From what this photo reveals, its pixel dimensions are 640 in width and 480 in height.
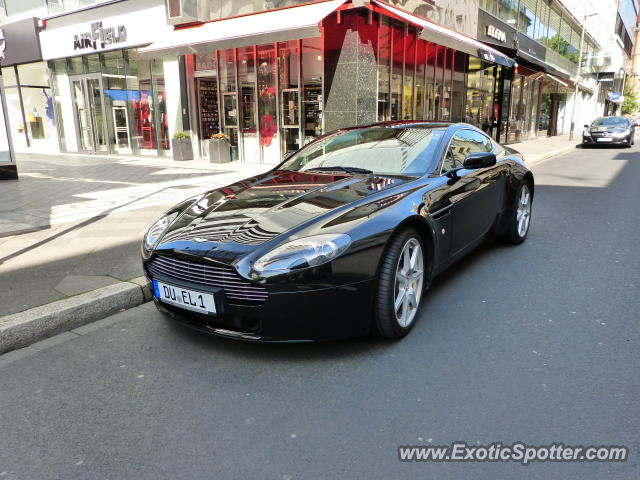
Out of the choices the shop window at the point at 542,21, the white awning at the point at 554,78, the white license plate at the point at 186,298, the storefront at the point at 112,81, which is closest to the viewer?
the white license plate at the point at 186,298

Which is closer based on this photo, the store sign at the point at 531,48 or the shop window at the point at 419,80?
the shop window at the point at 419,80

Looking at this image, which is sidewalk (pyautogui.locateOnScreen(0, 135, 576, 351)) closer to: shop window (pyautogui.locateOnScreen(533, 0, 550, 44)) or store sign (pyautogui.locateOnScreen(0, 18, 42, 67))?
store sign (pyautogui.locateOnScreen(0, 18, 42, 67))

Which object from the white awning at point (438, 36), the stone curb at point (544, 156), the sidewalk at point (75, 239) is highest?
the white awning at point (438, 36)

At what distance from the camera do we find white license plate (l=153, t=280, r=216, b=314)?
2.89 metres

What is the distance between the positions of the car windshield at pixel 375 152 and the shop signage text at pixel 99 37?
1474 centimetres

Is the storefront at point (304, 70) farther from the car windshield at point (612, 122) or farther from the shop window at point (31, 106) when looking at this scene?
the car windshield at point (612, 122)

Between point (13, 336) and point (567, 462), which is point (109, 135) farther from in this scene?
point (567, 462)

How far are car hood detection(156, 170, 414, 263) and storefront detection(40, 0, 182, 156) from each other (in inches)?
519

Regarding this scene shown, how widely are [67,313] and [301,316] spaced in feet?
6.42

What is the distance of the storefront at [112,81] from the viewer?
52.4 ft

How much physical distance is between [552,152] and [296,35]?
42.2 feet

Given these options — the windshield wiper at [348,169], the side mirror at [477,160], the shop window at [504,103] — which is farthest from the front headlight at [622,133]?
the windshield wiper at [348,169]

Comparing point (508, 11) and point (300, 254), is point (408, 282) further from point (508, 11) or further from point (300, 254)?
point (508, 11)

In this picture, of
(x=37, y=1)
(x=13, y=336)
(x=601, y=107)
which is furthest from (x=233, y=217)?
(x=601, y=107)
